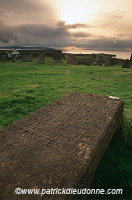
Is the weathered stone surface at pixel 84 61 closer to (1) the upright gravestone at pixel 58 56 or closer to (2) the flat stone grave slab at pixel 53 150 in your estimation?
(1) the upright gravestone at pixel 58 56

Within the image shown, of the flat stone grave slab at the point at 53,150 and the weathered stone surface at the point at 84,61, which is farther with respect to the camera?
the weathered stone surface at the point at 84,61

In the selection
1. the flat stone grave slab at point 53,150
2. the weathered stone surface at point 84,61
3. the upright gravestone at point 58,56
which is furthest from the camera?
the weathered stone surface at point 84,61

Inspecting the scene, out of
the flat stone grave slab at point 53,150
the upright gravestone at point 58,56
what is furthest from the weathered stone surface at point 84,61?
the flat stone grave slab at point 53,150

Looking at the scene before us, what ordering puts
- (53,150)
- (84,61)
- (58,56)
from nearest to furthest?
(53,150)
(58,56)
(84,61)

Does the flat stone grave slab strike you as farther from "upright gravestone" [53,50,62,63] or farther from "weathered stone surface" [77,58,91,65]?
"weathered stone surface" [77,58,91,65]

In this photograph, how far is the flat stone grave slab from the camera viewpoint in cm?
128

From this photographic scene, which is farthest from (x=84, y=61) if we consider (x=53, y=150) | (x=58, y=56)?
(x=53, y=150)

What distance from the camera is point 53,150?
1.69 metres

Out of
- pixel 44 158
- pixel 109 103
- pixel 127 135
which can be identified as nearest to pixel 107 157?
pixel 127 135

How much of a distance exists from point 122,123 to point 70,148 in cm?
228

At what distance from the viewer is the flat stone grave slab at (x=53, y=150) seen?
1.28 meters

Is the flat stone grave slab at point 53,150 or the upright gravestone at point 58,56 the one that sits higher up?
the upright gravestone at point 58,56

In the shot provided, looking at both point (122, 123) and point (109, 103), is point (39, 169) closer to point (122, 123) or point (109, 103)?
point (109, 103)

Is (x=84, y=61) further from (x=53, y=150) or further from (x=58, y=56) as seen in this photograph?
(x=53, y=150)
